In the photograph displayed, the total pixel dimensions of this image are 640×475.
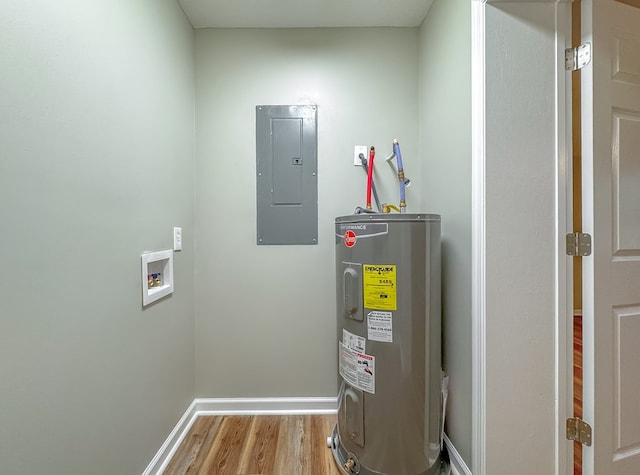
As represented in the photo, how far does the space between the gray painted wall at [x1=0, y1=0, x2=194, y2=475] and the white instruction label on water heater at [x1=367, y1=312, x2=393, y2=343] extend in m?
1.02

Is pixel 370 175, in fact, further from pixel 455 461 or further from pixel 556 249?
pixel 455 461

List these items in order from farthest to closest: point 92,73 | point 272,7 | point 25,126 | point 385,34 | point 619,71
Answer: point 385,34, point 272,7, point 619,71, point 92,73, point 25,126

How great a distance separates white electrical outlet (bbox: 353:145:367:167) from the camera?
1.63 meters

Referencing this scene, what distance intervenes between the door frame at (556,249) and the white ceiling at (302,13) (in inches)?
23.7

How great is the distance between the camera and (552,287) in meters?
1.04

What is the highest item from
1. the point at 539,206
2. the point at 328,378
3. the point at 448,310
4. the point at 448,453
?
the point at 539,206

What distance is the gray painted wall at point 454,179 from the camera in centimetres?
113

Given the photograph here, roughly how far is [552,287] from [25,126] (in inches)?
73.1

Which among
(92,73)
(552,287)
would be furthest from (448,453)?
(92,73)

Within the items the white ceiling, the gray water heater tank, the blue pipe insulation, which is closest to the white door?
the gray water heater tank

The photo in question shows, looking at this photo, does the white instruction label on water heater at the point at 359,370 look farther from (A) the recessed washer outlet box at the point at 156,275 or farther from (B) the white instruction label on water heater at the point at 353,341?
(A) the recessed washer outlet box at the point at 156,275

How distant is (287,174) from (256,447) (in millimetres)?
1576

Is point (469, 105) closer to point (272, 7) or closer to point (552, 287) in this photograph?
point (552, 287)

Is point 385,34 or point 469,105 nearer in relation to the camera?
point 469,105
